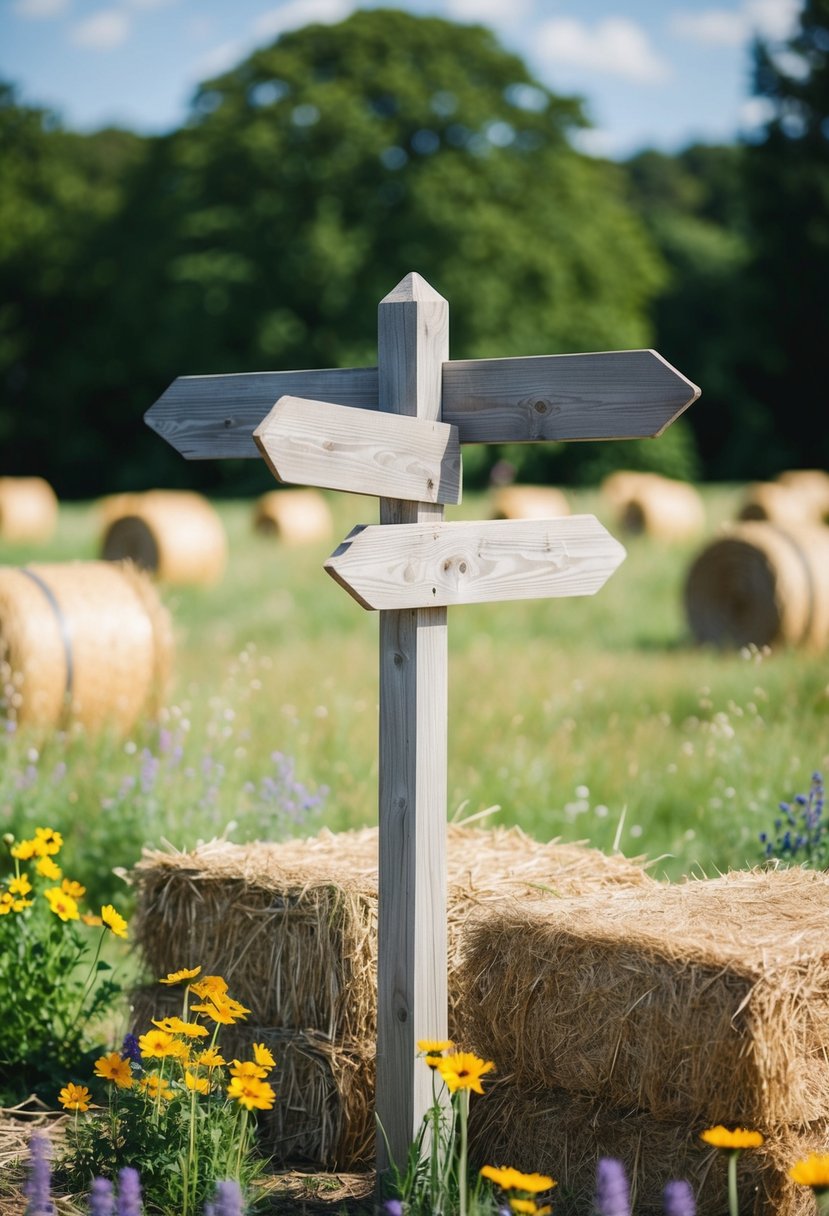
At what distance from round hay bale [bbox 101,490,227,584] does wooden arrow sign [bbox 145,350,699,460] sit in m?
11.9

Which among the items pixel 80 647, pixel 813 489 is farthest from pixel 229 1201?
pixel 813 489

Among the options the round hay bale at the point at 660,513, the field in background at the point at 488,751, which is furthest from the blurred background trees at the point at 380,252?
the field in background at the point at 488,751

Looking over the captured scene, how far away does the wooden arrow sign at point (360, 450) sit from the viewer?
8.50 ft

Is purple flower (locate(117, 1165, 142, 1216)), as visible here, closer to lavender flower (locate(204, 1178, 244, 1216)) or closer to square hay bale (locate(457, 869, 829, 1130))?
lavender flower (locate(204, 1178, 244, 1216))

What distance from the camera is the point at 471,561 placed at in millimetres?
3029

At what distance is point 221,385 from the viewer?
324cm

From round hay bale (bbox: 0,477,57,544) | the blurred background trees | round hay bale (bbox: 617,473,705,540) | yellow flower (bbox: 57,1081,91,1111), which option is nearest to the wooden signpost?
yellow flower (bbox: 57,1081,91,1111)

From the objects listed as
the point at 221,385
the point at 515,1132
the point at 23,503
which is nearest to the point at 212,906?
the point at 515,1132

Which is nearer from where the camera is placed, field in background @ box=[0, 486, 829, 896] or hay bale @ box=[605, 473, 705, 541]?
field in background @ box=[0, 486, 829, 896]

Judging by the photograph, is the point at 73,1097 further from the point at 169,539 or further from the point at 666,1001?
the point at 169,539

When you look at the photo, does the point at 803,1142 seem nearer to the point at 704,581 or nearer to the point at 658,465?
the point at 704,581

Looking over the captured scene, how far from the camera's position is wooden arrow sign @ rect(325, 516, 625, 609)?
8.96 feet

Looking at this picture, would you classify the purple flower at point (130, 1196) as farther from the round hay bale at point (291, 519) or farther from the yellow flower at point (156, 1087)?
the round hay bale at point (291, 519)

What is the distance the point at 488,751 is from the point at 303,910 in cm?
321
